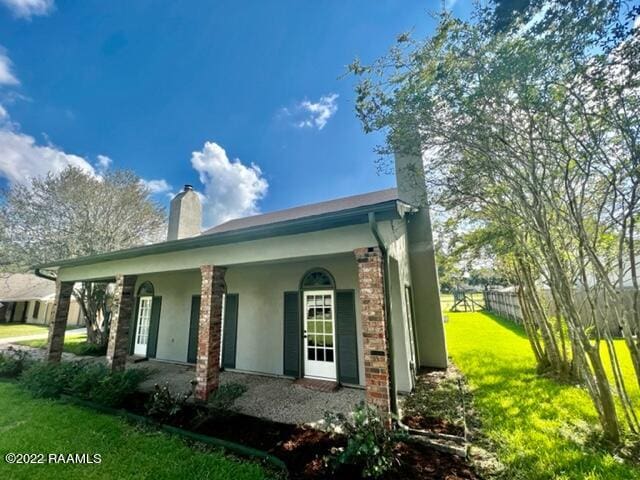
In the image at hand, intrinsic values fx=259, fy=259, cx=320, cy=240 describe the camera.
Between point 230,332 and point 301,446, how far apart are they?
15.1 feet

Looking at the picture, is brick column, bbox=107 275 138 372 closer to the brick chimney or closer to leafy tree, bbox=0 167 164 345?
the brick chimney

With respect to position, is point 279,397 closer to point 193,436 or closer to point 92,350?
point 193,436

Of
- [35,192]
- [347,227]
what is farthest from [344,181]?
[35,192]

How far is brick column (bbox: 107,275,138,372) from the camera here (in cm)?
647

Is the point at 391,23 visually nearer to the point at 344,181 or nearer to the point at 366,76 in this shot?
the point at 366,76

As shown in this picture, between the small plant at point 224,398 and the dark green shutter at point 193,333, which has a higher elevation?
the dark green shutter at point 193,333

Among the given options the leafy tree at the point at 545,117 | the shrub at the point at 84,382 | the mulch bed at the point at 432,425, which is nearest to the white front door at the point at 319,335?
the mulch bed at the point at 432,425

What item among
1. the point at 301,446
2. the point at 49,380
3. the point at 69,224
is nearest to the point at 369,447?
the point at 301,446

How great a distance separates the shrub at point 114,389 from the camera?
496 cm

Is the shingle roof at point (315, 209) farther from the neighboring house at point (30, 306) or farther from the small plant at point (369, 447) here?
the neighboring house at point (30, 306)

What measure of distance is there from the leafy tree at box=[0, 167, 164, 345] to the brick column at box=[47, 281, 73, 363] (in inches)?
149

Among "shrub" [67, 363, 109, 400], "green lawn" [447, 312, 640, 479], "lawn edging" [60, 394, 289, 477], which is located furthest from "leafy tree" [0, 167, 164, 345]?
"green lawn" [447, 312, 640, 479]

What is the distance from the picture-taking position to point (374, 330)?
379cm

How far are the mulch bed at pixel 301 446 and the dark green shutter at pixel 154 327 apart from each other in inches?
186
